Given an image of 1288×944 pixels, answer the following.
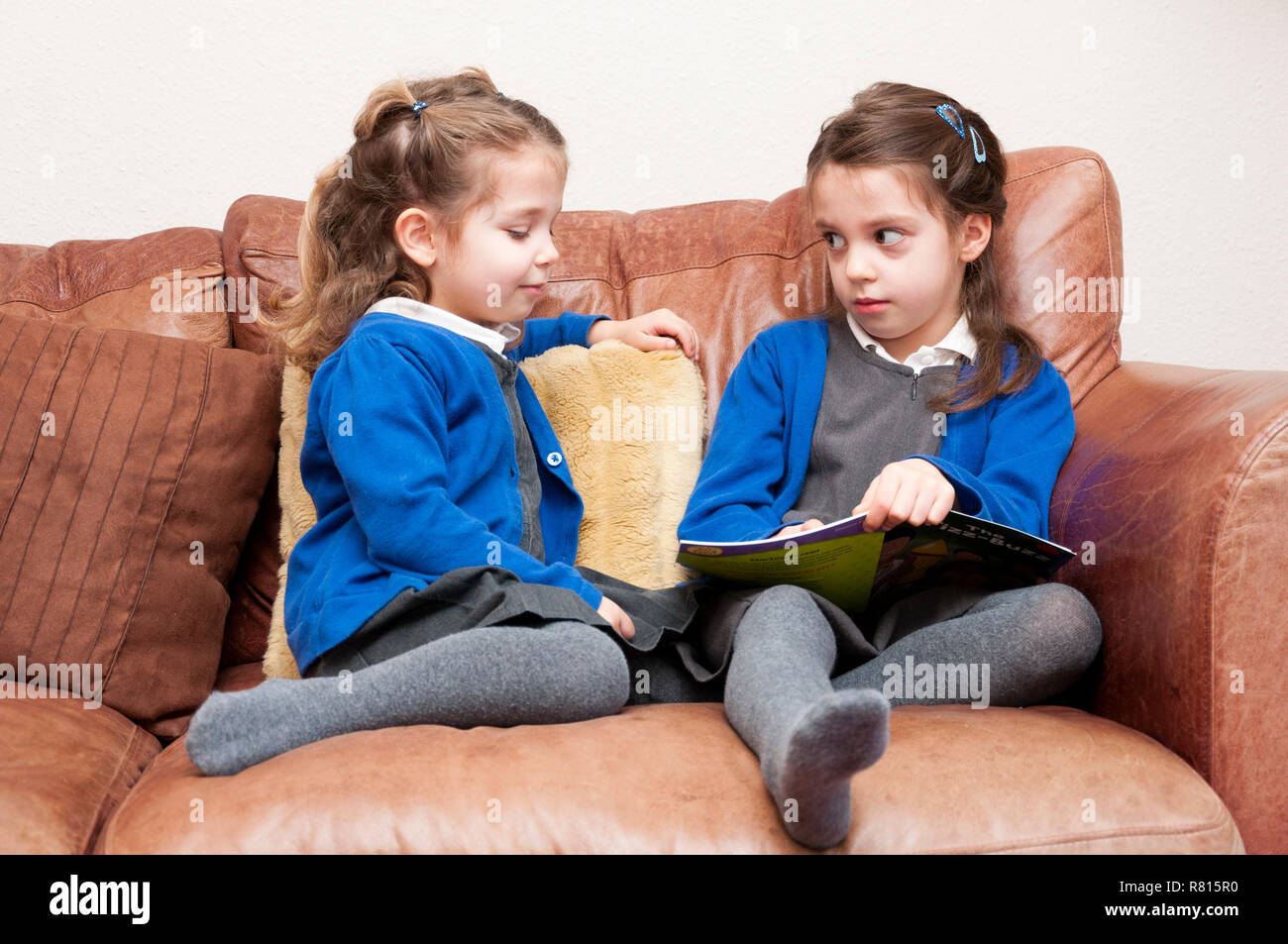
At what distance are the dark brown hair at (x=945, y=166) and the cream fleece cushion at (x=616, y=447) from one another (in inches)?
13.2

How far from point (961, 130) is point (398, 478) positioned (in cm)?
86

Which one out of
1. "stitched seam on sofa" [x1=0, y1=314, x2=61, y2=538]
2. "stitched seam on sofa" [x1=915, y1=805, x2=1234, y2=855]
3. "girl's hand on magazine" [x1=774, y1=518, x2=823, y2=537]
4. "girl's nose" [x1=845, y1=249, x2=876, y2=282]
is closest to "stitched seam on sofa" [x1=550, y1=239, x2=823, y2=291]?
"girl's nose" [x1=845, y1=249, x2=876, y2=282]

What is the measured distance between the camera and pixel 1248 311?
7.20 feet

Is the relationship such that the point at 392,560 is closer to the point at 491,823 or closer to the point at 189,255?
the point at 491,823

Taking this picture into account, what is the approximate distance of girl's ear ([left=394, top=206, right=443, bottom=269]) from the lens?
1.44 metres

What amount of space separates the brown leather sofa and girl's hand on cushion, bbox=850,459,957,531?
201mm

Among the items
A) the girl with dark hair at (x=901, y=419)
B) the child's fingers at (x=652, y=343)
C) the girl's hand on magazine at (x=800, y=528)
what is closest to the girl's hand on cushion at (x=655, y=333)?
the child's fingers at (x=652, y=343)

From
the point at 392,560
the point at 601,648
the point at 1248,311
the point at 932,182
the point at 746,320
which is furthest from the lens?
the point at 1248,311

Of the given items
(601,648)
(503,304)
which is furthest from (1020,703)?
(503,304)

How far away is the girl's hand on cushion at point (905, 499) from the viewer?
3.78 feet

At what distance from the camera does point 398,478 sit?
1.24 m

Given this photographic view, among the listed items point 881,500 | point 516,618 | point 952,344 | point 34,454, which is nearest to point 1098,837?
point 881,500

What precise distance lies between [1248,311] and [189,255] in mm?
1974
